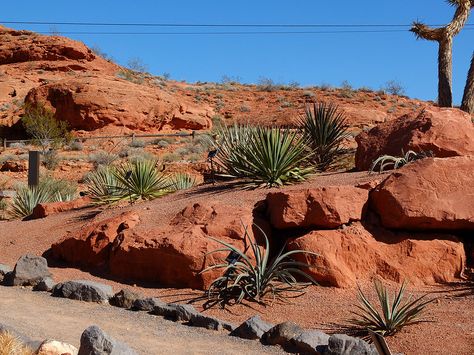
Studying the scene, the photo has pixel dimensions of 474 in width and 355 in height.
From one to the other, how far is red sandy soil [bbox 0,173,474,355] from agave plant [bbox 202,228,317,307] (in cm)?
19

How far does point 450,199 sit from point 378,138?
3.24 m

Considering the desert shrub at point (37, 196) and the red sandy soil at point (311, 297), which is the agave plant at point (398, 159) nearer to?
the red sandy soil at point (311, 297)

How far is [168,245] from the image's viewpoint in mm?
9008

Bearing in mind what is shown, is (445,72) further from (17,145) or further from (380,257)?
(17,145)

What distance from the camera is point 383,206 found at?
29.0ft

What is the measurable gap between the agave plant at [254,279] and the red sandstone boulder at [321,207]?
1.75 feet

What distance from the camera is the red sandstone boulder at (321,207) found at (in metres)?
8.82

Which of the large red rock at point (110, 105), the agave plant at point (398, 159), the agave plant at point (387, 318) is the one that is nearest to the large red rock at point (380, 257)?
the agave plant at point (387, 318)

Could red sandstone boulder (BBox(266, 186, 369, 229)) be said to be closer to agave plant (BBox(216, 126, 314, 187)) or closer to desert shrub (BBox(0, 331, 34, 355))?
agave plant (BBox(216, 126, 314, 187))

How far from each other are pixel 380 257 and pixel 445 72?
1219cm

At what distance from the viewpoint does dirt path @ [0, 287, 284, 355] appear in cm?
654

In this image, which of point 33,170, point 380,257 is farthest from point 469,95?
point 33,170

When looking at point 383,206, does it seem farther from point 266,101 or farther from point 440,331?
point 266,101

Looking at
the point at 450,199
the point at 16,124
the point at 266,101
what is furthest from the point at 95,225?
the point at 266,101
